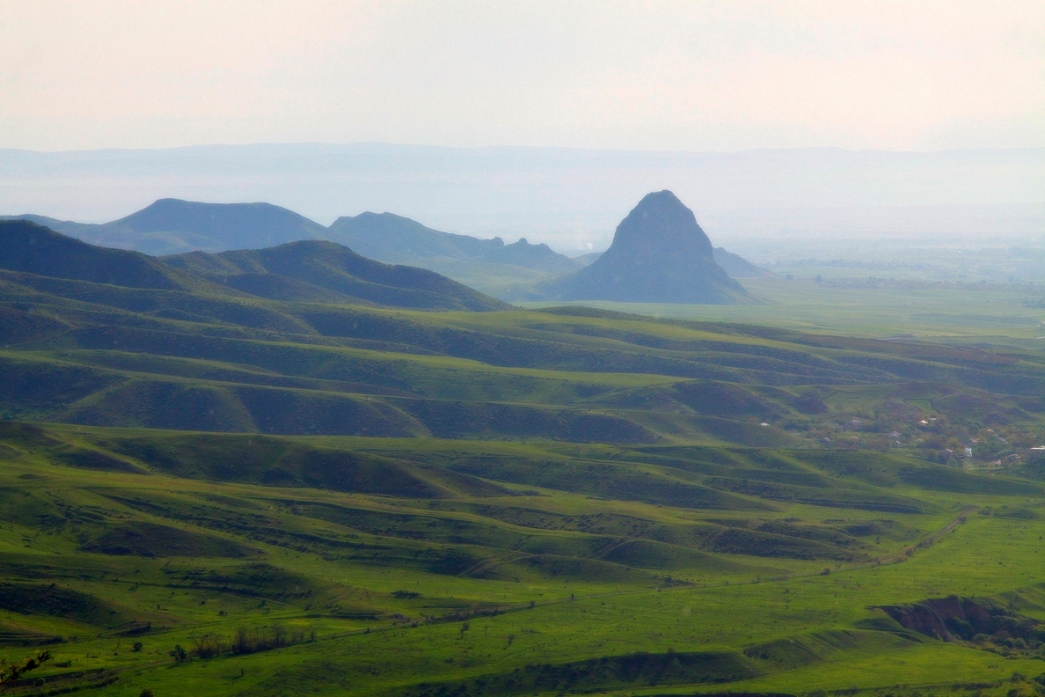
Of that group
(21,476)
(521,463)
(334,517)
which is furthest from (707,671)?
(21,476)

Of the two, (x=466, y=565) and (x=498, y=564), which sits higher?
(x=498, y=564)

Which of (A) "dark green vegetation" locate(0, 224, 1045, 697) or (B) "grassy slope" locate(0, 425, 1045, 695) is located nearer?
(A) "dark green vegetation" locate(0, 224, 1045, 697)

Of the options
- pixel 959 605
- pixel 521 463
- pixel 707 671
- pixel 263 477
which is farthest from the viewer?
pixel 521 463

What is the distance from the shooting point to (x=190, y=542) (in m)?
126

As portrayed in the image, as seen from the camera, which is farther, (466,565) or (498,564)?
(498,564)

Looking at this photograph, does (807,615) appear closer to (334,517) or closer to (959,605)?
(959,605)

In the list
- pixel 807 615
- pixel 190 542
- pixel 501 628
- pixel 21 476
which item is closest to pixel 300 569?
pixel 190 542

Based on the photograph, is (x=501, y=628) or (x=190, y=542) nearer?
(x=501, y=628)

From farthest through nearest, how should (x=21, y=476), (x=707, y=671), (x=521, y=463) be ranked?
(x=521, y=463) < (x=21, y=476) < (x=707, y=671)

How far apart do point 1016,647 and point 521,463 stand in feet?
241

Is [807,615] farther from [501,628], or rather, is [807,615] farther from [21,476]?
[21,476]

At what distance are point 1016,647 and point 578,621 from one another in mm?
41753

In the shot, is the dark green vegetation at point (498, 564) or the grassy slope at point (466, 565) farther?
the grassy slope at point (466, 565)

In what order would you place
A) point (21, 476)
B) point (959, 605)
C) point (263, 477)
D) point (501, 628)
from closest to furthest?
point (501, 628), point (959, 605), point (21, 476), point (263, 477)
